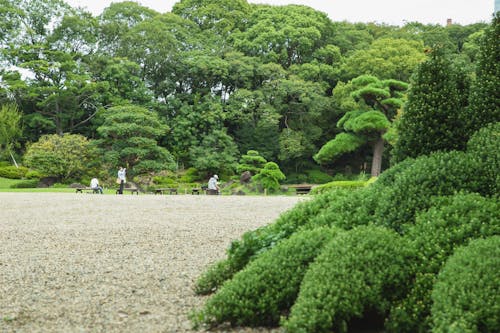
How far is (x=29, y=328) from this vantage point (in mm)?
3238

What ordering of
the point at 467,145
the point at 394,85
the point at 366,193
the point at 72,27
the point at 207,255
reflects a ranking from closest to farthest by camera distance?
the point at 467,145 < the point at 366,193 < the point at 207,255 < the point at 394,85 < the point at 72,27

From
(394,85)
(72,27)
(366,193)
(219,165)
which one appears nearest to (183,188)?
(219,165)

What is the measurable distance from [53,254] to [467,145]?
14.8 ft

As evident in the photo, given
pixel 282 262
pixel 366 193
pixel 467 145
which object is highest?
pixel 467 145

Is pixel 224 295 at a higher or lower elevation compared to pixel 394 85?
lower

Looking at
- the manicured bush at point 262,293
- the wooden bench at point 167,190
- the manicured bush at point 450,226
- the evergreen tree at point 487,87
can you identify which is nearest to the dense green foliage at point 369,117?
the wooden bench at point 167,190

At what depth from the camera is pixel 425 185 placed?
136 inches

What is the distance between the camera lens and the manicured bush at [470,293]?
7.83ft

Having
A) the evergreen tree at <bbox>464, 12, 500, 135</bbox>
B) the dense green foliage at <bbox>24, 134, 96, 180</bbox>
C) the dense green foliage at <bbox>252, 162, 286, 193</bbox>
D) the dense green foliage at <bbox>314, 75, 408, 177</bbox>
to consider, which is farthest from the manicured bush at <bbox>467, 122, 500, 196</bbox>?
the dense green foliage at <bbox>24, 134, 96, 180</bbox>

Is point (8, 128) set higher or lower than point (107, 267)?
higher

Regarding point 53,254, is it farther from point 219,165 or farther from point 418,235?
point 219,165

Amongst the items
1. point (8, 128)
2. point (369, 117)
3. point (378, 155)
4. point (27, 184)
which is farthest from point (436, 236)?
point (8, 128)

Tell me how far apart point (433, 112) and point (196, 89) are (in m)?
27.1

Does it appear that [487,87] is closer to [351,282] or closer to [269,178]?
[351,282]
